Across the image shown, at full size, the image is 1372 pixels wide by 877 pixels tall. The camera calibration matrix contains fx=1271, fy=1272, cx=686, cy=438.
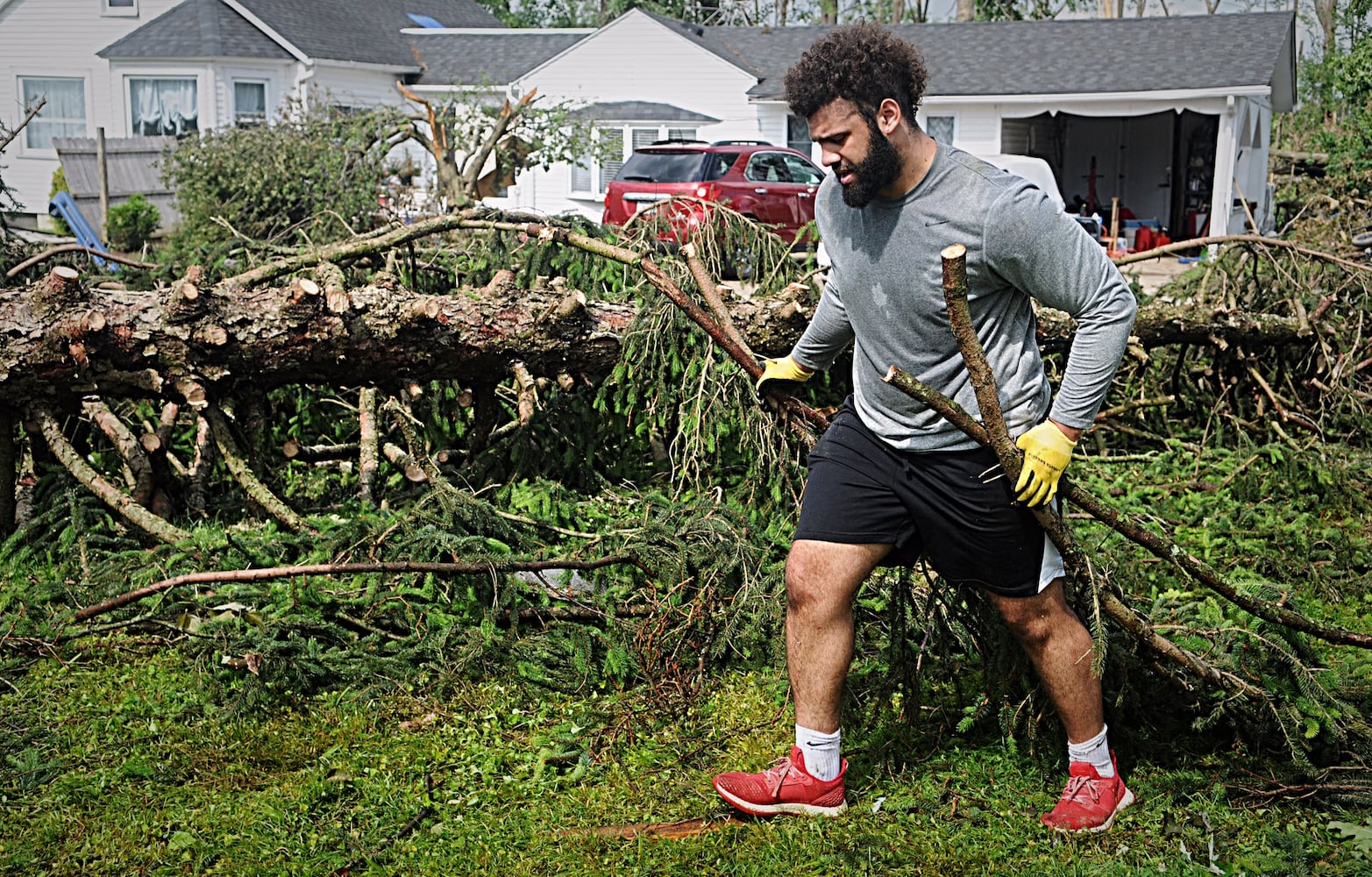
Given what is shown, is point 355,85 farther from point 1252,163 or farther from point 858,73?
point 858,73

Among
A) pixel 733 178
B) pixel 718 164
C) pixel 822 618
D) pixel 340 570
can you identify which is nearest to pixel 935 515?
pixel 822 618

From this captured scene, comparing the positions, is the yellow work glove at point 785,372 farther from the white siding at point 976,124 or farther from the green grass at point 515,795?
the white siding at point 976,124

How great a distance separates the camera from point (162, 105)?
83.9 ft

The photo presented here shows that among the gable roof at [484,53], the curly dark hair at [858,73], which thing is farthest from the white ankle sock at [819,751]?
the gable roof at [484,53]

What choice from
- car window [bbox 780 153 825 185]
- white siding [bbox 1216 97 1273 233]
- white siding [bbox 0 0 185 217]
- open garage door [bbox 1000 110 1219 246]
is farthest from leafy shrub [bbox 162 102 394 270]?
white siding [bbox 1216 97 1273 233]

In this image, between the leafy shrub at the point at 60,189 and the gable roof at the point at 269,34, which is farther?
the gable roof at the point at 269,34

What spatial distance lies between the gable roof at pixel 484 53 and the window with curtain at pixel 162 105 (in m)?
4.95

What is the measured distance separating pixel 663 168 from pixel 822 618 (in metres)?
15.1

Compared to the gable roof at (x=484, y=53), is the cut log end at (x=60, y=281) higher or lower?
lower

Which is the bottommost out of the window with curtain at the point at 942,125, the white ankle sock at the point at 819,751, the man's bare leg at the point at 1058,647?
the white ankle sock at the point at 819,751

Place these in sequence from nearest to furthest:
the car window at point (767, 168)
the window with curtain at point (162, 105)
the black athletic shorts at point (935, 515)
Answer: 1. the black athletic shorts at point (935, 515)
2. the car window at point (767, 168)
3. the window with curtain at point (162, 105)

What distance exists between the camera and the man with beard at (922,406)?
306 centimetres

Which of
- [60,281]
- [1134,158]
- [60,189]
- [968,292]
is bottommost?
[60,281]

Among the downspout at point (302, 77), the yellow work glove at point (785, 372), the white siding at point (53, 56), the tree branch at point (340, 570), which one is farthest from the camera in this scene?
the white siding at point (53, 56)
